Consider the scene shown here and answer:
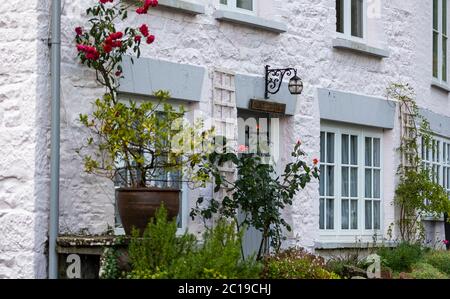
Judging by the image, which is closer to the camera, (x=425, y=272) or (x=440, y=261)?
(x=425, y=272)

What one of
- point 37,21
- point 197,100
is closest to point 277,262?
point 197,100

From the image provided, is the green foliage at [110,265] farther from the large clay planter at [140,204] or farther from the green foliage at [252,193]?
the green foliage at [252,193]

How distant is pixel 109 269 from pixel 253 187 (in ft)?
7.99

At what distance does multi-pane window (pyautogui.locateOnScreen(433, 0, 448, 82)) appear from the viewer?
16609 millimetres

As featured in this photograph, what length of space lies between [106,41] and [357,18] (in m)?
5.52

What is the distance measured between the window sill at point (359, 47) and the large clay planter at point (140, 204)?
450cm

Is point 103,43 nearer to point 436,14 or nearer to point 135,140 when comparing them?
point 135,140

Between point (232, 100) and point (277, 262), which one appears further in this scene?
point (232, 100)

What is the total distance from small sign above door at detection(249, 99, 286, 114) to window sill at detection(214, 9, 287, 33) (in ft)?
2.78

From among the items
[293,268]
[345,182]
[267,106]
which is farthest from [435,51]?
[293,268]

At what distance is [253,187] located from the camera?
439 inches

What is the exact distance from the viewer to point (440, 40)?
54.9 feet

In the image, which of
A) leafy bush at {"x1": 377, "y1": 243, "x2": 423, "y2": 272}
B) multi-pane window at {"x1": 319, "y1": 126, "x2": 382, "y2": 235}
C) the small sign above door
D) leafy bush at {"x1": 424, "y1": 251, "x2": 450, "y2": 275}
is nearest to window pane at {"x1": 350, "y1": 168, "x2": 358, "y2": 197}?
multi-pane window at {"x1": 319, "y1": 126, "x2": 382, "y2": 235}

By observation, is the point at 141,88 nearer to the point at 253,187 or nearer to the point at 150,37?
the point at 150,37
